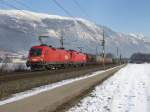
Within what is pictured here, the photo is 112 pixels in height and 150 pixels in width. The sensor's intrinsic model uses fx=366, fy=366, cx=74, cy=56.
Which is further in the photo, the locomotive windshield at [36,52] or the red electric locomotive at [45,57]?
the locomotive windshield at [36,52]

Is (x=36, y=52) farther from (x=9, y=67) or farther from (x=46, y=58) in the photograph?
(x=9, y=67)

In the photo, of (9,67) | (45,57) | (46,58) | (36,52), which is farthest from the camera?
(9,67)

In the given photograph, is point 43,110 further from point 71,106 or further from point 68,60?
point 68,60

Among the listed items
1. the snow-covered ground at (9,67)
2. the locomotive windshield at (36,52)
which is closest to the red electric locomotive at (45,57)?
the locomotive windshield at (36,52)

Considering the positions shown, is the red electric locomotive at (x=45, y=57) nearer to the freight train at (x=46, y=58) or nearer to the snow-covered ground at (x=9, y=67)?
the freight train at (x=46, y=58)

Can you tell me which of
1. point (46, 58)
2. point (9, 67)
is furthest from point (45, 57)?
point (9, 67)

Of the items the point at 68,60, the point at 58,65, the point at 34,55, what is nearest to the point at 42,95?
the point at 34,55

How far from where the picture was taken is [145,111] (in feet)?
48.5

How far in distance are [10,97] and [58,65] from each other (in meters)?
38.9

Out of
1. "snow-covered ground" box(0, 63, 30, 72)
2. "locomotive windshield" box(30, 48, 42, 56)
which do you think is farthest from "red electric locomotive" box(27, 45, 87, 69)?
"snow-covered ground" box(0, 63, 30, 72)

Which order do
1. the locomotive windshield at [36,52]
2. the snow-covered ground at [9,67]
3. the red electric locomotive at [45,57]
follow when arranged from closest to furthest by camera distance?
the snow-covered ground at [9,67] < the red electric locomotive at [45,57] < the locomotive windshield at [36,52]

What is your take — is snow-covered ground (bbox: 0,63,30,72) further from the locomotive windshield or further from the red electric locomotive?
the locomotive windshield

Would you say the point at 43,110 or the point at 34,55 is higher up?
the point at 34,55

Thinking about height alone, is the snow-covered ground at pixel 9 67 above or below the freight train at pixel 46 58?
below
